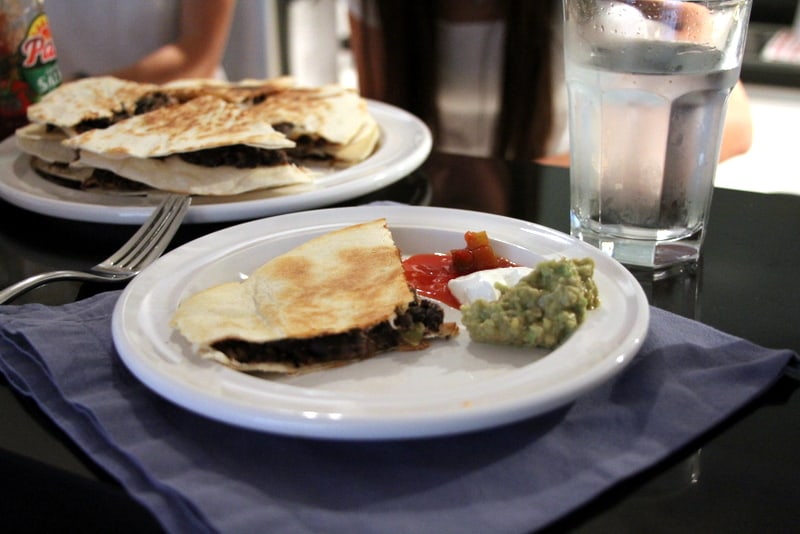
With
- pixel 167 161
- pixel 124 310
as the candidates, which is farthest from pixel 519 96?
pixel 124 310

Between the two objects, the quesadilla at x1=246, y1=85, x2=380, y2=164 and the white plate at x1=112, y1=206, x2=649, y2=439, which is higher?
the white plate at x1=112, y1=206, x2=649, y2=439

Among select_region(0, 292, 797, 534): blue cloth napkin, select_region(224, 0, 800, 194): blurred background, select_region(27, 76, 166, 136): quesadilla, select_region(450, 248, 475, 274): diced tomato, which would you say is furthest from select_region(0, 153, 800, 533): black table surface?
select_region(224, 0, 800, 194): blurred background

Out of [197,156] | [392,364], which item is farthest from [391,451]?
[197,156]

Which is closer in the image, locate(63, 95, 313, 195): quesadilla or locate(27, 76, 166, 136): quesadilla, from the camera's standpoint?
locate(63, 95, 313, 195): quesadilla

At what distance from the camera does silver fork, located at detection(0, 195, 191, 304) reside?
941 mm

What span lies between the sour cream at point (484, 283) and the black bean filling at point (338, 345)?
68 mm

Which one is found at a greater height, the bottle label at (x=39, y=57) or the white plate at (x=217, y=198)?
the bottle label at (x=39, y=57)

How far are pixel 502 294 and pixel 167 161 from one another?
0.79 metres

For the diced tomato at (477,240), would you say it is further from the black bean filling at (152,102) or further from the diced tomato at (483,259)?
the black bean filling at (152,102)

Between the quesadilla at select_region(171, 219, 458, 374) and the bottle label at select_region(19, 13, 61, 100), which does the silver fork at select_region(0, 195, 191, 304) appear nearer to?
the quesadilla at select_region(171, 219, 458, 374)

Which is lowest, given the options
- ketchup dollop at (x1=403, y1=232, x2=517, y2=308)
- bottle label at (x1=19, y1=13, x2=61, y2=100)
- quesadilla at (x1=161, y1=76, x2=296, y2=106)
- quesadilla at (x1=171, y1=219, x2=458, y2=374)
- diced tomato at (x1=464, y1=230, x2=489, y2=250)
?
quesadilla at (x1=161, y1=76, x2=296, y2=106)

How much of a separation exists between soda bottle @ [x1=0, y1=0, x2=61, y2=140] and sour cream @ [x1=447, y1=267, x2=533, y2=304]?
3.57 ft

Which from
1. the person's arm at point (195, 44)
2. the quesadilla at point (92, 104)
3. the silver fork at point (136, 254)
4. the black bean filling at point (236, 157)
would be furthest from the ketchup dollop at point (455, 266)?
the person's arm at point (195, 44)

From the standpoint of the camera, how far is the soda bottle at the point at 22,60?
5.01 ft
